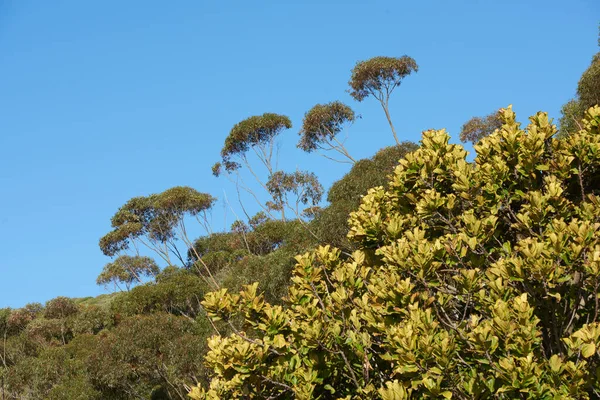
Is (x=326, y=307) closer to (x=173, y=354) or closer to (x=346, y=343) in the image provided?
(x=346, y=343)

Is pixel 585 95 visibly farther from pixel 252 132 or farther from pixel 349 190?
pixel 252 132

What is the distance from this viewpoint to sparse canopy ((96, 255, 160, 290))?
5884 centimetres

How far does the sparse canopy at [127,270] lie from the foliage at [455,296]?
53.5 meters

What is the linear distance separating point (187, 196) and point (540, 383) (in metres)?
45.4

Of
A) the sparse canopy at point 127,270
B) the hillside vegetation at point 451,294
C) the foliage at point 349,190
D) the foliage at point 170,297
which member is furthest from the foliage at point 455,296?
the sparse canopy at point 127,270

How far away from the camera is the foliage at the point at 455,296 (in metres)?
5.46

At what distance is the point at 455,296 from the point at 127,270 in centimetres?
5663

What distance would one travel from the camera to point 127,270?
60.0m

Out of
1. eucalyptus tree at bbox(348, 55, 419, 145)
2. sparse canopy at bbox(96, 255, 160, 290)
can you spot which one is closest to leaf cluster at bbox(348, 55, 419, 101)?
eucalyptus tree at bbox(348, 55, 419, 145)

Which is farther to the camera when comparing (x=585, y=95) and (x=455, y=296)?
(x=585, y=95)

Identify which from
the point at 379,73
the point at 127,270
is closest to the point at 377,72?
the point at 379,73

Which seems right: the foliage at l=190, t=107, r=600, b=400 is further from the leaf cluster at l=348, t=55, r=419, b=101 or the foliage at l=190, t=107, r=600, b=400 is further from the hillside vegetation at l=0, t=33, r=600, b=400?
the leaf cluster at l=348, t=55, r=419, b=101

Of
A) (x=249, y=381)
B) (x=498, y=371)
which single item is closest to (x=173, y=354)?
(x=249, y=381)

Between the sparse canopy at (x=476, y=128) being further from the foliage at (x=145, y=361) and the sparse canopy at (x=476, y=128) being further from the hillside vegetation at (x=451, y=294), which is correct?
the hillside vegetation at (x=451, y=294)
